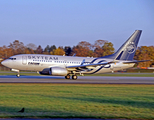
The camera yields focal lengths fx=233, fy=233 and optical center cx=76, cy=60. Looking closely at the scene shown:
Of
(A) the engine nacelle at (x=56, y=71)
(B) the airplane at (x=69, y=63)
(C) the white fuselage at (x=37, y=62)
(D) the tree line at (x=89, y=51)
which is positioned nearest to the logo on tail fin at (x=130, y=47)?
(B) the airplane at (x=69, y=63)

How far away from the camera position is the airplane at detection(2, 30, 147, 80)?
3288cm

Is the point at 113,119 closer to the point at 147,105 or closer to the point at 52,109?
the point at 52,109

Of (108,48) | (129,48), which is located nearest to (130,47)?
(129,48)

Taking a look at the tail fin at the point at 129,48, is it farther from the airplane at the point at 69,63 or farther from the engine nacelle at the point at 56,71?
the engine nacelle at the point at 56,71

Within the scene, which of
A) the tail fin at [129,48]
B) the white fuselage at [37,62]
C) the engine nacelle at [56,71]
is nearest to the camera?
the engine nacelle at [56,71]

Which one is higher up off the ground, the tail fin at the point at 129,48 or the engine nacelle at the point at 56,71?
the tail fin at the point at 129,48

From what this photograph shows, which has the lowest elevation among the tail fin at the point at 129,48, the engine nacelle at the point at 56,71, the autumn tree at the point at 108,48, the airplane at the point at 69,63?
the engine nacelle at the point at 56,71

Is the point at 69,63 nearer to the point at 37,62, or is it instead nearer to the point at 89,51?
the point at 37,62

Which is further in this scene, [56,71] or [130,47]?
[130,47]

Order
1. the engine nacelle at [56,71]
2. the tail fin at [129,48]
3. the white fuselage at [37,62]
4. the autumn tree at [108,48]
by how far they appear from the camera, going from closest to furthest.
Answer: the engine nacelle at [56,71] < the white fuselage at [37,62] < the tail fin at [129,48] < the autumn tree at [108,48]

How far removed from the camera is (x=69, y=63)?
3484 centimetres

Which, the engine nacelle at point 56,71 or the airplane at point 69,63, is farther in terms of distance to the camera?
the airplane at point 69,63

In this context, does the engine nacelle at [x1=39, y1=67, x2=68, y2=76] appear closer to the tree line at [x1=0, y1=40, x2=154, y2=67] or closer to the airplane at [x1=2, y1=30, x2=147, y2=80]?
the airplane at [x1=2, y1=30, x2=147, y2=80]

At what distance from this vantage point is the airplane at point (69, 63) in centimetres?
3288
